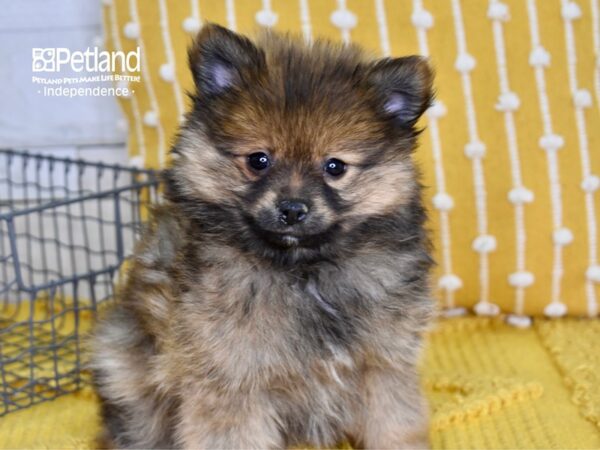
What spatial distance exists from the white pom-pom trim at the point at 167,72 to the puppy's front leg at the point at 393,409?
1.12m

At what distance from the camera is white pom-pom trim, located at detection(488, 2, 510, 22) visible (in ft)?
7.29

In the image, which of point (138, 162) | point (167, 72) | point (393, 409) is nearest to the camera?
point (393, 409)

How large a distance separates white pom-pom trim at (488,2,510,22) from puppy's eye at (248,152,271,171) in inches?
42.6

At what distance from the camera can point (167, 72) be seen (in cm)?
231

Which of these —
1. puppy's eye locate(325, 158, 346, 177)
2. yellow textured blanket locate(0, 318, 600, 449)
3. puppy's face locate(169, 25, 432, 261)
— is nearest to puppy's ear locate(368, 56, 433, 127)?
puppy's face locate(169, 25, 432, 261)

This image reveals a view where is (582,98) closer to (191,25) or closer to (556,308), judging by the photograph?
(556,308)

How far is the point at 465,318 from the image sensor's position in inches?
95.4

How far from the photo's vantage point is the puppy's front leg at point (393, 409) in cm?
161

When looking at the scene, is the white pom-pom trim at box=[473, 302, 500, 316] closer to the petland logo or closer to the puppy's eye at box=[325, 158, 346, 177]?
the puppy's eye at box=[325, 158, 346, 177]

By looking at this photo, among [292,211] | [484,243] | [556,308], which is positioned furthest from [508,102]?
[292,211]

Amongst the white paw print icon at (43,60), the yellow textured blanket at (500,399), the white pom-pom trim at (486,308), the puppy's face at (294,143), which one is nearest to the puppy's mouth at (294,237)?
the puppy's face at (294,143)

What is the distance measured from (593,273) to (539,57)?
0.62 m

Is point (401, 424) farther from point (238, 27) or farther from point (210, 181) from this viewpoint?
point (238, 27)

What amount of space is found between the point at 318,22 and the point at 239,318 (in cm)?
111
